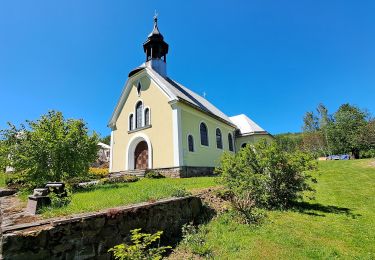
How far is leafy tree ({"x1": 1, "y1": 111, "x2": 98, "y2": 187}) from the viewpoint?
8.92m

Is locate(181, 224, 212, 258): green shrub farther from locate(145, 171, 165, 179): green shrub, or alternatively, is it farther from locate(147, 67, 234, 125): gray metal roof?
locate(147, 67, 234, 125): gray metal roof

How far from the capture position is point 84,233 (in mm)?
3893

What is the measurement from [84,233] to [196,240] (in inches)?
93.3

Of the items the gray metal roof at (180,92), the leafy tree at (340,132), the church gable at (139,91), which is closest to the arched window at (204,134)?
the gray metal roof at (180,92)

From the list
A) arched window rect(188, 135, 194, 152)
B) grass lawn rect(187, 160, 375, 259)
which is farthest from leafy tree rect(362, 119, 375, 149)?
grass lawn rect(187, 160, 375, 259)

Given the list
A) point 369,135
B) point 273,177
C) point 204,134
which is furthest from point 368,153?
point 273,177

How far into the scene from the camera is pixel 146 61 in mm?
20922

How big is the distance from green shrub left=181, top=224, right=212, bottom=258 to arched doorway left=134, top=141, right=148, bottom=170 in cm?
→ 1182

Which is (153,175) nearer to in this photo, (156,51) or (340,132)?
(156,51)

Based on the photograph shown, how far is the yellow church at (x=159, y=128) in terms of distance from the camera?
15.5m

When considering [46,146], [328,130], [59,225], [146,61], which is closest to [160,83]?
[146,61]

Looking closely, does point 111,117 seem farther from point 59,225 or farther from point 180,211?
point 59,225

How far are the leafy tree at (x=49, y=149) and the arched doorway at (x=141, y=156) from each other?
23.6 feet

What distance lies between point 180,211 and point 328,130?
147ft
